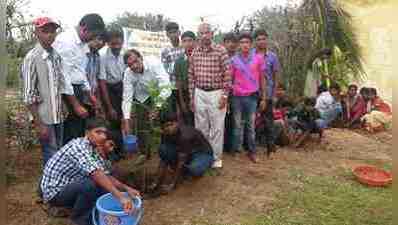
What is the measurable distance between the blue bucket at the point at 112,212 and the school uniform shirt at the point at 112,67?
173cm

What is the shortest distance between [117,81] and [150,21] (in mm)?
8346

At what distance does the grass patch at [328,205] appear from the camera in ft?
12.0

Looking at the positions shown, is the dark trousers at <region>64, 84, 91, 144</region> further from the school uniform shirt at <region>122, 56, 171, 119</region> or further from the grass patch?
the grass patch

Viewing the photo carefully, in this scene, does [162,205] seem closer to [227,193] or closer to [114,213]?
[227,193]

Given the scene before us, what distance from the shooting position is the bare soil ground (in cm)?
362

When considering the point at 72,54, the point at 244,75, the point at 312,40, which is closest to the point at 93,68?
the point at 72,54

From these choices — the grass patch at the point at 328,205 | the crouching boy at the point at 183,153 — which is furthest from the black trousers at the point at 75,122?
the grass patch at the point at 328,205

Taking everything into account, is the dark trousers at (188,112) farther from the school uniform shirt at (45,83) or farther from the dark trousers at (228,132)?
the school uniform shirt at (45,83)

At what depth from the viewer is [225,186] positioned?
4.31 meters

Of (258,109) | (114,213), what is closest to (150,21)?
(258,109)

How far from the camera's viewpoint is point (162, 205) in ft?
12.5

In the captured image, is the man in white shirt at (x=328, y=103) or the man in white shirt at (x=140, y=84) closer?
the man in white shirt at (x=140, y=84)

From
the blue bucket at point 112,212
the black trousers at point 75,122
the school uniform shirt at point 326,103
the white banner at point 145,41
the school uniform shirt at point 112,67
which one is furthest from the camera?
the white banner at point 145,41

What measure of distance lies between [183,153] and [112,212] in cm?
129
